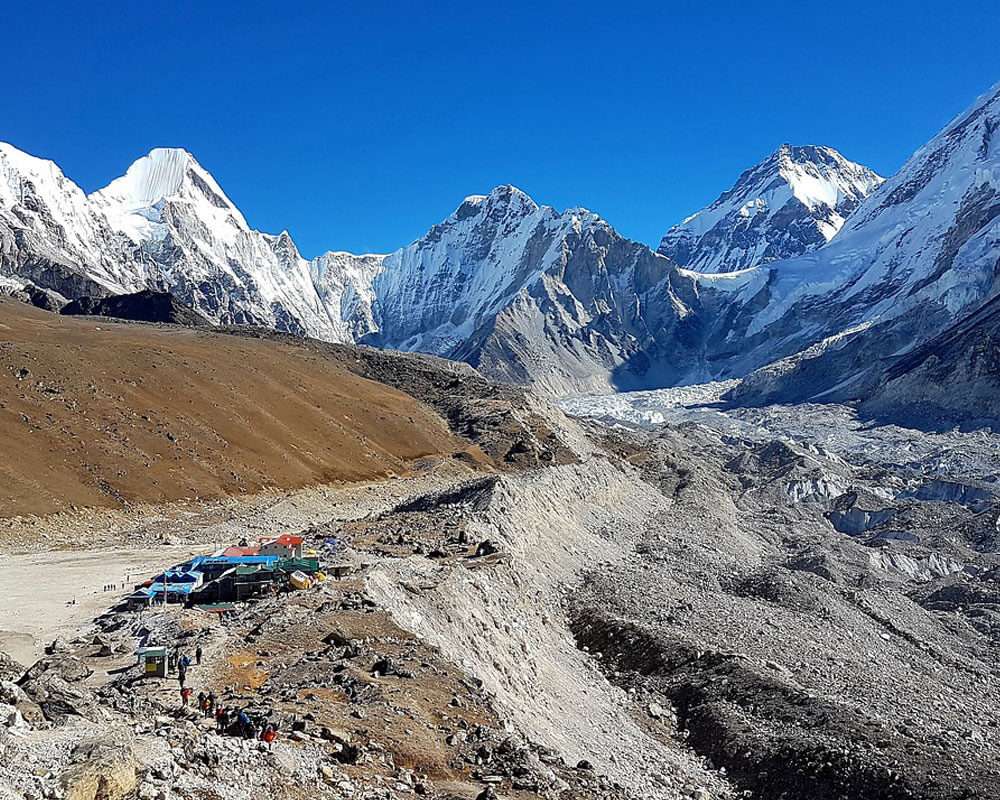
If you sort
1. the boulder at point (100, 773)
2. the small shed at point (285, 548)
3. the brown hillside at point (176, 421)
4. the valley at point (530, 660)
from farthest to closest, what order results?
the brown hillside at point (176, 421), the small shed at point (285, 548), the valley at point (530, 660), the boulder at point (100, 773)

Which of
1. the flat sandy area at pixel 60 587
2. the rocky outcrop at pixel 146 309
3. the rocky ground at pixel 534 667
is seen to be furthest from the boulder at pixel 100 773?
the rocky outcrop at pixel 146 309

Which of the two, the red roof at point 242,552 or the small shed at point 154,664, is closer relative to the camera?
the small shed at point 154,664

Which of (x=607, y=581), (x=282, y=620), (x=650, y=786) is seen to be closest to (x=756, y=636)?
(x=607, y=581)

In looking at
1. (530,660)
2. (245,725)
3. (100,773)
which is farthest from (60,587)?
(100,773)

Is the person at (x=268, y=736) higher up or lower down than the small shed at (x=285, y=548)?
lower down

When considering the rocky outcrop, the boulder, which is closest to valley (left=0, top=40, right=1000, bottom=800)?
the boulder

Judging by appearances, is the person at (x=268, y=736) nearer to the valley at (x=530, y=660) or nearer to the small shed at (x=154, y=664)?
the valley at (x=530, y=660)

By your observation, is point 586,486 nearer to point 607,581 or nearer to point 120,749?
point 607,581
